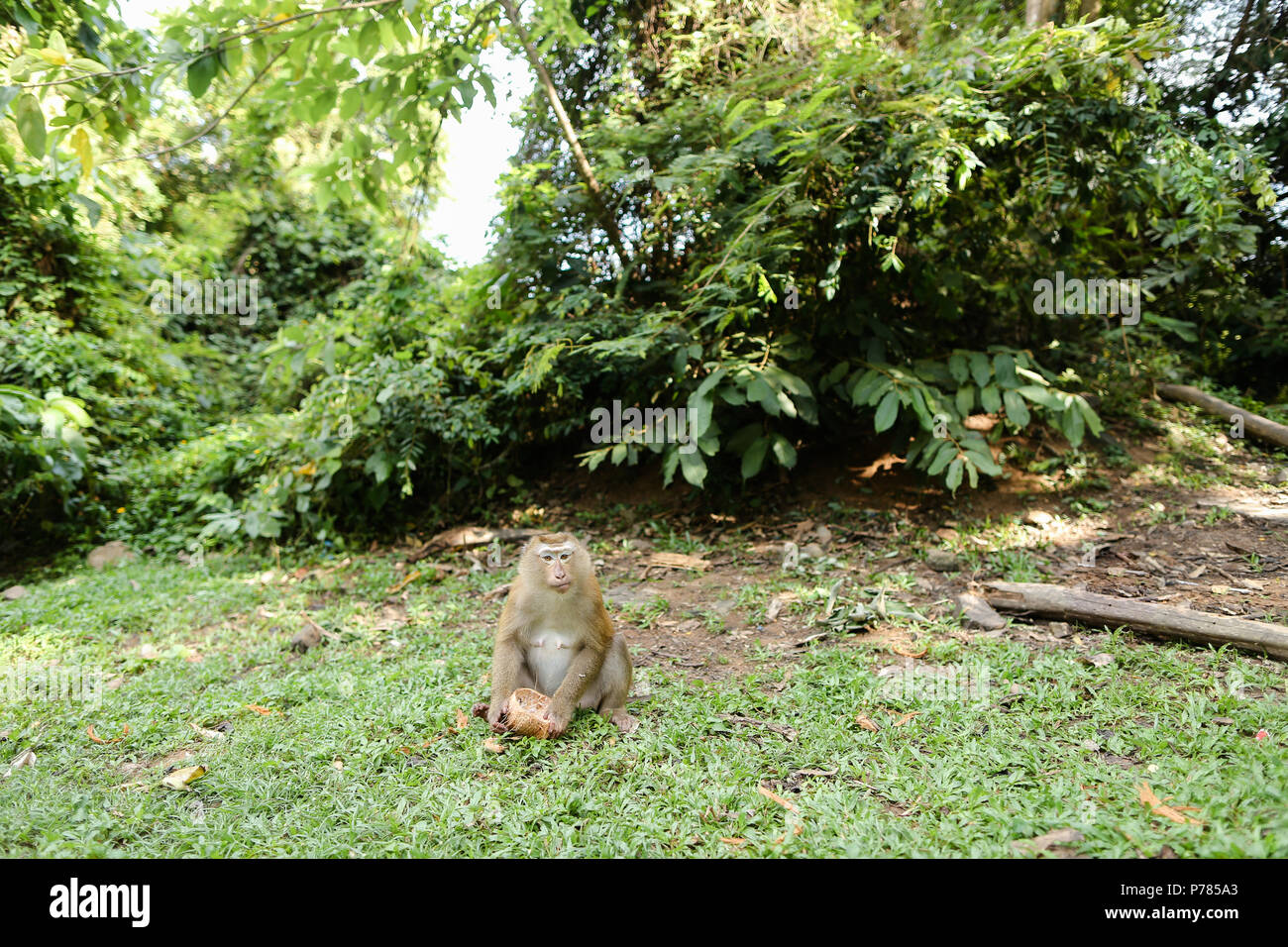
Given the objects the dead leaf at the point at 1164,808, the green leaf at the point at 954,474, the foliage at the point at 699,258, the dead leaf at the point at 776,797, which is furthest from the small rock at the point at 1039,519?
the dead leaf at the point at 776,797

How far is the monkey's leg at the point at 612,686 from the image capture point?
13.1 ft

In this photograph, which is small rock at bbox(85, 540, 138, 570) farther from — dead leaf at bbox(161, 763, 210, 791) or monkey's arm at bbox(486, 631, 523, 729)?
monkey's arm at bbox(486, 631, 523, 729)

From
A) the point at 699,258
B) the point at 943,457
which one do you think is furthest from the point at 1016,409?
the point at 699,258

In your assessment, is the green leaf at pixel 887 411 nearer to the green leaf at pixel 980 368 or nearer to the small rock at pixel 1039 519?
the green leaf at pixel 980 368

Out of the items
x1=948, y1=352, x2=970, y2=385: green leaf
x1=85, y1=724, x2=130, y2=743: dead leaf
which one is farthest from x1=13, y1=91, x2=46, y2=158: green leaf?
x1=948, y1=352, x2=970, y2=385: green leaf

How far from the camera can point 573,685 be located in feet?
12.6

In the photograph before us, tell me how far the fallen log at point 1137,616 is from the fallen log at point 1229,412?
367 cm

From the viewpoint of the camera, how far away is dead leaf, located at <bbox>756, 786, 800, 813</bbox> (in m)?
3.06

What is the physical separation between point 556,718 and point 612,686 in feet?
1.20

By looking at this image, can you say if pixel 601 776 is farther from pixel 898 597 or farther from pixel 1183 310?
pixel 1183 310

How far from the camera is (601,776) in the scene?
Result: 11.2 ft

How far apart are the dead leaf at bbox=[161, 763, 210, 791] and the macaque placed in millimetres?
1322

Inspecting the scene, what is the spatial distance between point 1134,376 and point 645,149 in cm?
526
